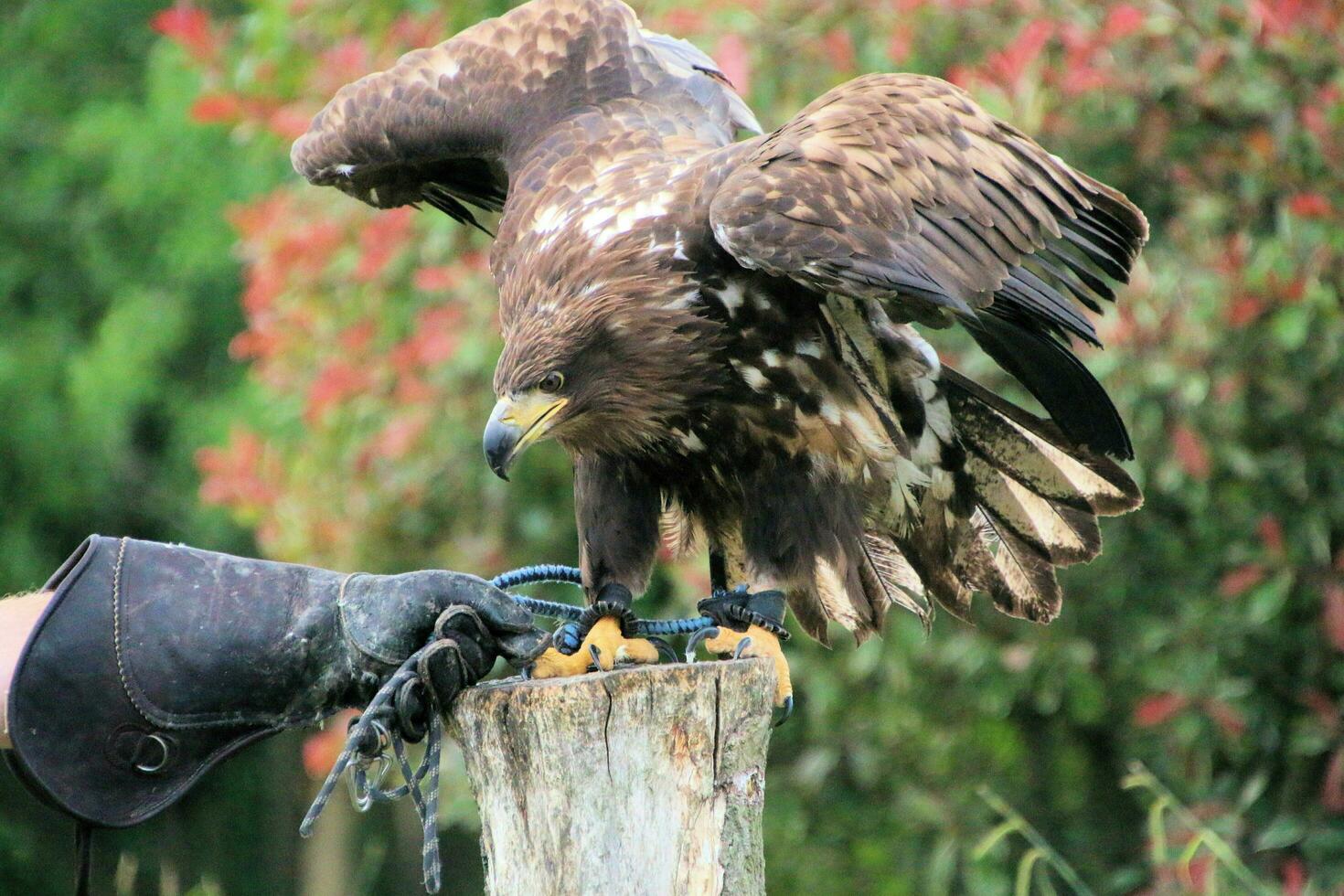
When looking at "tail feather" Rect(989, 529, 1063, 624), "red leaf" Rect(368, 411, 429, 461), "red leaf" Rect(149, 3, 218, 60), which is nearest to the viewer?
"tail feather" Rect(989, 529, 1063, 624)

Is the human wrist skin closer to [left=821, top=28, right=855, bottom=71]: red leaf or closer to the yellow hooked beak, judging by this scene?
the yellow hooked beak

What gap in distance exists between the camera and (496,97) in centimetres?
413

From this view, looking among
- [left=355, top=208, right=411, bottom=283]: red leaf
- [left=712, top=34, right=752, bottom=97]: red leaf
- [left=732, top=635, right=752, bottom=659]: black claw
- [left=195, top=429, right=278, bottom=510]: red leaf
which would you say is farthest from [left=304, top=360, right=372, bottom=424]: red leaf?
[left=732, top=635, right=752, bottom=659]: black claw

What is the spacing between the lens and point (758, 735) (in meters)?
2.66

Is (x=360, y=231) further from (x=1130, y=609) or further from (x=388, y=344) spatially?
(x=1130, y=609)

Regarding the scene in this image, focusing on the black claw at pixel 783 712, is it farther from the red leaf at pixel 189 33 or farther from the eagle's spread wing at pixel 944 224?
the red leaf at pixel 189 33

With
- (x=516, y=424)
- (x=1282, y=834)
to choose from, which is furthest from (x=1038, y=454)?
(x=1282, y=834)

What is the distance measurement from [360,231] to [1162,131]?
243cm

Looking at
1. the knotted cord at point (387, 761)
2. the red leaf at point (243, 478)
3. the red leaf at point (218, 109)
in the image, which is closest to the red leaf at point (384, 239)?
the red leaf at point (218, 109)

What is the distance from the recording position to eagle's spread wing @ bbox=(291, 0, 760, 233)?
4133 millimetres

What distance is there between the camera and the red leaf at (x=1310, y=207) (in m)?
4.45

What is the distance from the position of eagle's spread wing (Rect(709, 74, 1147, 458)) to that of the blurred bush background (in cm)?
79

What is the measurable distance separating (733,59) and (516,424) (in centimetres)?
177

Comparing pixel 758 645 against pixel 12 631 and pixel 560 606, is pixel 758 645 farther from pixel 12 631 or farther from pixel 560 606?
pixel 12 631
